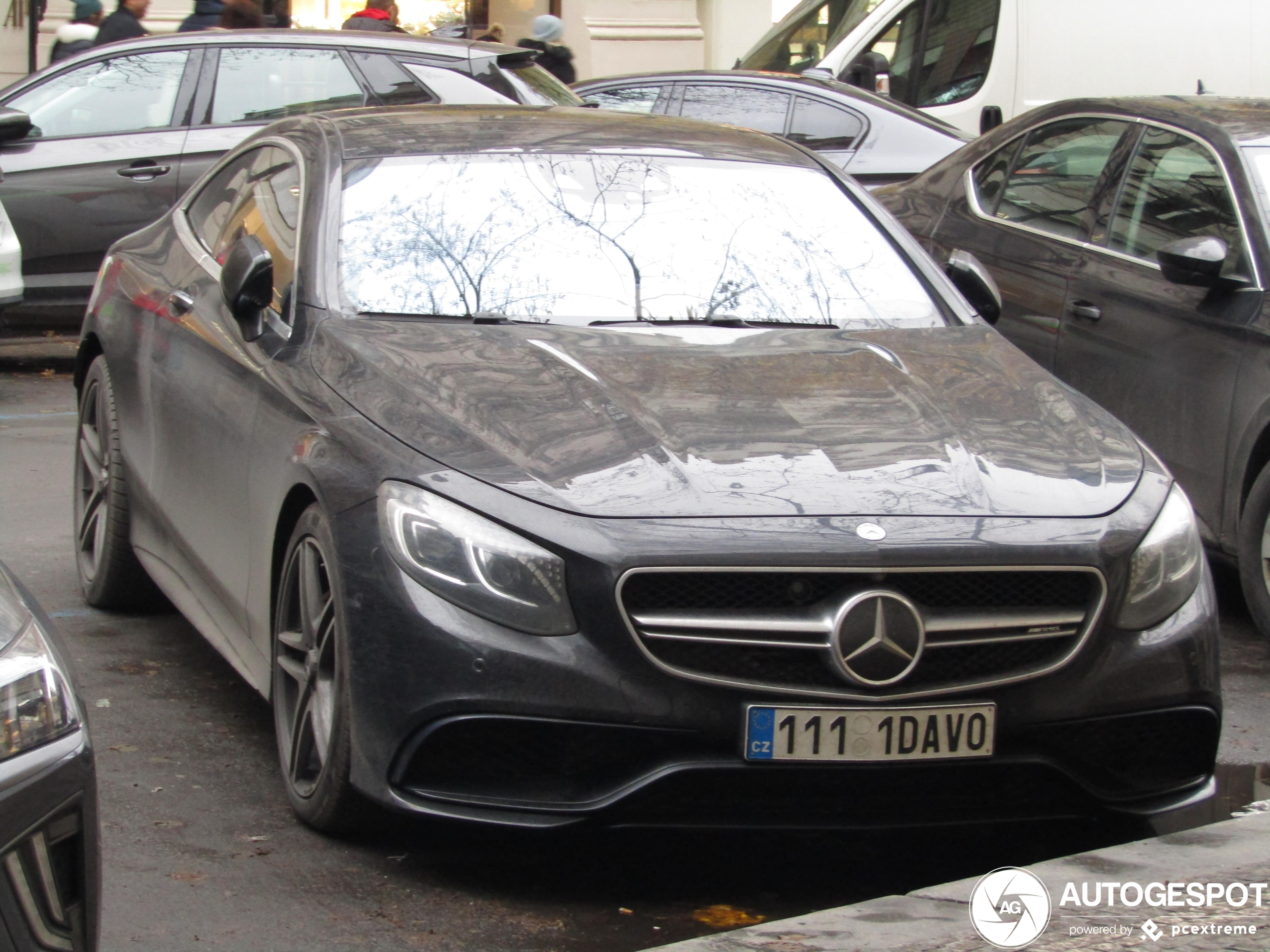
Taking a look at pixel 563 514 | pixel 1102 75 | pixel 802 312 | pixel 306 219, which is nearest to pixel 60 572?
pixel 306 219

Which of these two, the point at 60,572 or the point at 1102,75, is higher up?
the point at 1102,75

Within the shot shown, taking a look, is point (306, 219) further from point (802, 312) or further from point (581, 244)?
point (802, 312)

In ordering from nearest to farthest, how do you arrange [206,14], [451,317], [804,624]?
[804,624]
[451,317]
[206,14]

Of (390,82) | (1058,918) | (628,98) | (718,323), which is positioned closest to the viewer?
(1058,918)

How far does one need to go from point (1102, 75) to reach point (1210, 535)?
31.1 feet

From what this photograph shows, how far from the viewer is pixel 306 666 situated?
410 centimetres

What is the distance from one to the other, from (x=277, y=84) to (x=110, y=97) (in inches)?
36.2

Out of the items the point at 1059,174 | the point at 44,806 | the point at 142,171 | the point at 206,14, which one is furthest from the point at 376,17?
the point at 44,806

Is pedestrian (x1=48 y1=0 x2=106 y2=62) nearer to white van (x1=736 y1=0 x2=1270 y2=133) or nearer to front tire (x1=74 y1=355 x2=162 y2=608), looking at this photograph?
white van (x1=736 y1=0 x2=1270 y2=133)

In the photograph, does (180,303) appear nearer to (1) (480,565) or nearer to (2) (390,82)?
(1) (480,565)

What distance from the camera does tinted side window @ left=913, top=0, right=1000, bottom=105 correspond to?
14.8 meters

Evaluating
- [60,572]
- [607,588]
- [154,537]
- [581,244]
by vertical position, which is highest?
[581,244]

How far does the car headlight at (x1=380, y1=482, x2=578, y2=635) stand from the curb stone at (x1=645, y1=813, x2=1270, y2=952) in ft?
2.16

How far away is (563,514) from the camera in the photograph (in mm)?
3631
